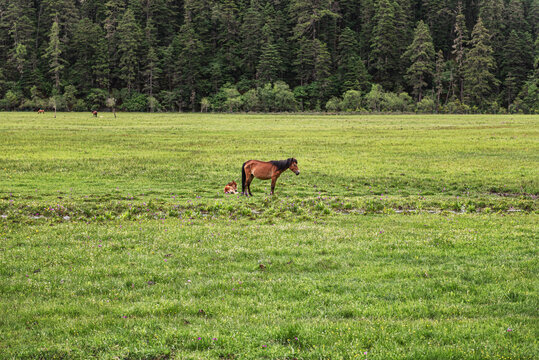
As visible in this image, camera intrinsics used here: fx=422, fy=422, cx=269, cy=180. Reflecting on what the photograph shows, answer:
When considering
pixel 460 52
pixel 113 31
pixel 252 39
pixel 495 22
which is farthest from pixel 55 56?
pixel 495 22

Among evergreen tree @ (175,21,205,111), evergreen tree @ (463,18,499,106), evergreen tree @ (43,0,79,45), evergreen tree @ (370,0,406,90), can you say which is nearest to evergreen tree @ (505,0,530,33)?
evergreen tree @ (463,18,499,106)

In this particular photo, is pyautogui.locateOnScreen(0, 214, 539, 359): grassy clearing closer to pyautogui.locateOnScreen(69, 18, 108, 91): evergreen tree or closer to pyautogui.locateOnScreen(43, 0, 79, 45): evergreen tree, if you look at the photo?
pyautogui.locateOnScreen(69, 18, 108, 91): evergreen tree

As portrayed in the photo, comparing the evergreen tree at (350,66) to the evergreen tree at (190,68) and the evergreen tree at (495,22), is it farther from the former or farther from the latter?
the evergreen tree at (495,22)

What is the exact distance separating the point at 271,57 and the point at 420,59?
4696cm

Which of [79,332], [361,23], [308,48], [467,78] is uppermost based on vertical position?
[361,23]

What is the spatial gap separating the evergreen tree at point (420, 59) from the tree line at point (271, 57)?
408 millimetres

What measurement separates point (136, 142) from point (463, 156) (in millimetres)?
34777

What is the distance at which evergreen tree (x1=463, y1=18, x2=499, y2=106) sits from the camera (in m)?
130

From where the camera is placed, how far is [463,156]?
38.6 meters

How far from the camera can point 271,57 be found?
135875 millimetres

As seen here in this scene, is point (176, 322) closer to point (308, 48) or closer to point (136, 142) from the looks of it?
point (136, 142)

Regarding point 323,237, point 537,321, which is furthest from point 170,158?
point 537,321

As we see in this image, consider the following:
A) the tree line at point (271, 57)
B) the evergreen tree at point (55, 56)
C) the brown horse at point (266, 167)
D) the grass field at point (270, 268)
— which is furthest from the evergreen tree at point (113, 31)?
the brown horse at point (266, 167)

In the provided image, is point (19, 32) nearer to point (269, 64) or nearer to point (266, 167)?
point (269, 64)
